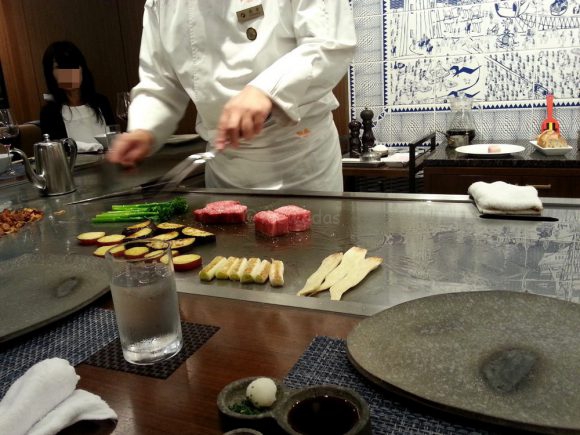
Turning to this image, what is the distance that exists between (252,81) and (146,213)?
54 cm

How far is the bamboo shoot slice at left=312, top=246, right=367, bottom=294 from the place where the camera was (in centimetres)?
103

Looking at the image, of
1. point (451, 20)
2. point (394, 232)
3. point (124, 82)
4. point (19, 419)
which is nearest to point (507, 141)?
point (451, 20)

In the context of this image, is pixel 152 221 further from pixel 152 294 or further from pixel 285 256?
pixel 152 294

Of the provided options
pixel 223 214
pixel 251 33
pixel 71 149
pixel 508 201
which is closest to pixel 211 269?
pixel 223 214

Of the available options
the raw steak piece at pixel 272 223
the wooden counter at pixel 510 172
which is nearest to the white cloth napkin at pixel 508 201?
the raw steak piece at pixel 272 223

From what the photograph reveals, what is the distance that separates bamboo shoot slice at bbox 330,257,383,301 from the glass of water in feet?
1.01

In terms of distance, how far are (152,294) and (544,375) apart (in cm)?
53

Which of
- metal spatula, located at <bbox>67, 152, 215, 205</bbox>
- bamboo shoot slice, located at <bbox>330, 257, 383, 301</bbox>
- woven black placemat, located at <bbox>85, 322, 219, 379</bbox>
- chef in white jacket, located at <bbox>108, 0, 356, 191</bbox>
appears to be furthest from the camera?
metal spatula, located at <bbox>67, 152, 215, 205</bbox>

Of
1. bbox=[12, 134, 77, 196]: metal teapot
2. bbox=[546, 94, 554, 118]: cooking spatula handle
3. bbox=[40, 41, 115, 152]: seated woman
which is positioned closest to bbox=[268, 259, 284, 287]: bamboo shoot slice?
bbox=[12, 134, 77, 196]: metal teapot

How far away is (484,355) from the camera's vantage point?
26.4 inches

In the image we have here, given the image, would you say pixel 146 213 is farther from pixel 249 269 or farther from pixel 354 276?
pixel 354 276

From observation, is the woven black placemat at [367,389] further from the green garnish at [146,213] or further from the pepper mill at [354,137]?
the pepper mill at [354,137]

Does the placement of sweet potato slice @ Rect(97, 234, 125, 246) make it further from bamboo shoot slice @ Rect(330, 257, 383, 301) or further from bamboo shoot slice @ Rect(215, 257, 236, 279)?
bamboo shoot slice @ Rect(330, 257, 383, 301)

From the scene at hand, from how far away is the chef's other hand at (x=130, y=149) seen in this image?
1511mm
